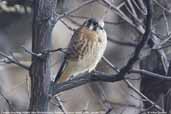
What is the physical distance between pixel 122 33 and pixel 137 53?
3.14 meters

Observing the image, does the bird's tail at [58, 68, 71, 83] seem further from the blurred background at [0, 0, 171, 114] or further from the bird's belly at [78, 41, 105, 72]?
the blurred background at [0, 0, 171, 114]

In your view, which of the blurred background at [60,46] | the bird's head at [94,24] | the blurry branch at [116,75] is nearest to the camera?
the blurry branch at [116,75]

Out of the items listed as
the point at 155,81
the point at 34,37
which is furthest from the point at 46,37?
the point at 155,81

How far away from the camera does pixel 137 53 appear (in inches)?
104

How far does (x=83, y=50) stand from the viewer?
345 cm

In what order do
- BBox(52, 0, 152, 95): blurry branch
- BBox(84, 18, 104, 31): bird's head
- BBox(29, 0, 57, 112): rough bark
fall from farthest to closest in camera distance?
BBox(84, 18, 104, 31): bird's head → BBox(29, 0, 57, 112): rough bark → BBox(52, 0, 152, 95): blurry branch

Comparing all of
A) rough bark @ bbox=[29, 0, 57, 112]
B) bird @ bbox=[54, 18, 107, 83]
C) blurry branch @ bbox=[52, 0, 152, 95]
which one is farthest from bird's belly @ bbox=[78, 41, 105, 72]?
rough bark @ bbox=[29, 0, 57, 112]

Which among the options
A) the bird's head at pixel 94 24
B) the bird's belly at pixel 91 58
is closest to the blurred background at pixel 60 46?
the bird's head at pixel 94 24

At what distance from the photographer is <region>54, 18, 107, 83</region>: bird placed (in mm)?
3420

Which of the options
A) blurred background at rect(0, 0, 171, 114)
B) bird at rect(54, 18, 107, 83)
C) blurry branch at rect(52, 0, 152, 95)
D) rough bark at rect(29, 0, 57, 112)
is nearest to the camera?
blurry branch at rect(52, 0, 152, 95)

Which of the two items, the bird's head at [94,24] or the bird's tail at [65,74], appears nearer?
the bird's tail at [65,74]

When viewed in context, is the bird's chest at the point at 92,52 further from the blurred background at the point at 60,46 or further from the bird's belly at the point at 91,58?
the blurred background at the point at 60,46

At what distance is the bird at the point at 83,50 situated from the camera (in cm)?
342

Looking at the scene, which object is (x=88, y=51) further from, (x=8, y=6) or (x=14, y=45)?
(x=14, y=45)
